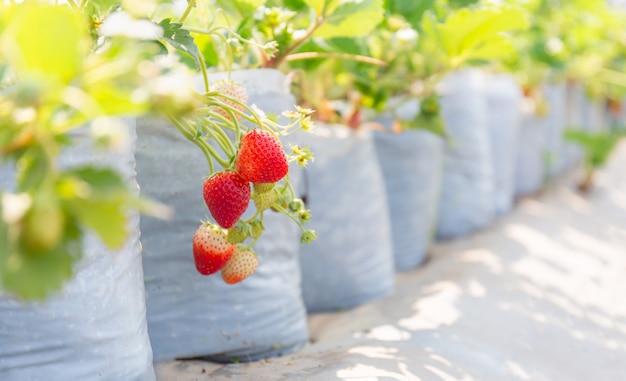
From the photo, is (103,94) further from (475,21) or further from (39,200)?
(475,21)

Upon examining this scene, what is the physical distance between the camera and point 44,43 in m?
0.47

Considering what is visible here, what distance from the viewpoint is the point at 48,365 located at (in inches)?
30.8

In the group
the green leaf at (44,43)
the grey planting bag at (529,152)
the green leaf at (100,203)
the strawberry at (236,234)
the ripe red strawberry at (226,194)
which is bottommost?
the grey planting bag at (529,152)

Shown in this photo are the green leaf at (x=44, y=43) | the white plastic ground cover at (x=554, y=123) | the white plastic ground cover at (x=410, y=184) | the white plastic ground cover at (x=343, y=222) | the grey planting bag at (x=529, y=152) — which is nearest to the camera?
the green leaf at (x=44, y=43)

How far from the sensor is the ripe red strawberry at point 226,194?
81 centimetres

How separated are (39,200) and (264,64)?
2.32 ft

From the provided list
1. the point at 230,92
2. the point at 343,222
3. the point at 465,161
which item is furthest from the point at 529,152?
the point at 230,92

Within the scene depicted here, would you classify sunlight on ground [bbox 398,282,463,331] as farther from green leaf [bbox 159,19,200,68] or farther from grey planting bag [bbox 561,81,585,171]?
grey planting bag [bbox 561,81,585,171]

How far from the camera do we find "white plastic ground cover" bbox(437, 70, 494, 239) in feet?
6.83

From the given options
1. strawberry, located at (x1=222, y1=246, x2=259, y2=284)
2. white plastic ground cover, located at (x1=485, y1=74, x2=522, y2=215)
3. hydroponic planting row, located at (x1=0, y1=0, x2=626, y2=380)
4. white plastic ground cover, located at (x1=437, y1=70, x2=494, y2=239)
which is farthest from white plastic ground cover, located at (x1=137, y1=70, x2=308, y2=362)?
white plastic ground cover, located at (x1=485, y1=74, x2=522, y2=215)

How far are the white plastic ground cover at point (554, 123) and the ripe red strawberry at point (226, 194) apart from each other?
2182mm

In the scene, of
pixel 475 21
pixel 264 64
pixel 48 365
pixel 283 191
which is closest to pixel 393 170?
pixel 475 21

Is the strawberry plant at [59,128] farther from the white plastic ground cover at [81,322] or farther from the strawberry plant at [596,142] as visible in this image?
the strawberry plant at [596,142]

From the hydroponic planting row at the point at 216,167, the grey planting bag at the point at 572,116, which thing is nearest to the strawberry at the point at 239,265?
the hydroponic planting row at the point at 216,167
